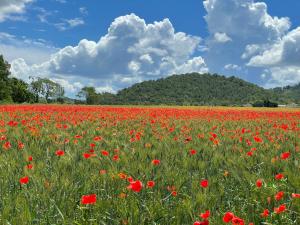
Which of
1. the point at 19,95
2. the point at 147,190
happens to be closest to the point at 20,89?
the point at 19,95

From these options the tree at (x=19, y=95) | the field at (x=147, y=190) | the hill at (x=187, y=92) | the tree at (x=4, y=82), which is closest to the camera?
the field at (x=147, y=190)

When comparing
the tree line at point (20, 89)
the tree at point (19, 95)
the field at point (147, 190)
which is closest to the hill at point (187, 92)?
the tree line at point (20, 89)

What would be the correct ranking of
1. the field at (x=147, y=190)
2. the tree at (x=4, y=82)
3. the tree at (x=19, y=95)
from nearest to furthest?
the field at (x=147, y=190) < the tree at (x=4, y=82) < the tree at (x=19, y=95)

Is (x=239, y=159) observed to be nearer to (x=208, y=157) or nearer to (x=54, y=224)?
(x=208, y=157)

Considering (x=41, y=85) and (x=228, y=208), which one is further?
(x=41, y=85)

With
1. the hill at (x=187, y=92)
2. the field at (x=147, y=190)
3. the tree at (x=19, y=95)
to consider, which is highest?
the hill at (x=187, y=92)

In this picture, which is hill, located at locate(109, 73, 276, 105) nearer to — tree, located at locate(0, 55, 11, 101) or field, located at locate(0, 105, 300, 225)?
tree, located at locate(0, 55, 11, 101)

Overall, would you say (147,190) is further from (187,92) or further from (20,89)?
(187,92)

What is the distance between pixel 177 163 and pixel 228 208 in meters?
1.83

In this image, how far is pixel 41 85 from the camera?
4921 inches

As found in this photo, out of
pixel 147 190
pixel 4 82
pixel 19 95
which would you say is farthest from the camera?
pixel 19 95

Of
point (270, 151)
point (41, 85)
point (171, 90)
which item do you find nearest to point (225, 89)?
point (171, 90)

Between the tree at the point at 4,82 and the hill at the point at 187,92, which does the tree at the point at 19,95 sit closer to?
the tree at the point at 4,82

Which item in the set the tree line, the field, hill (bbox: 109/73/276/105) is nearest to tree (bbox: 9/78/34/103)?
the tree line
